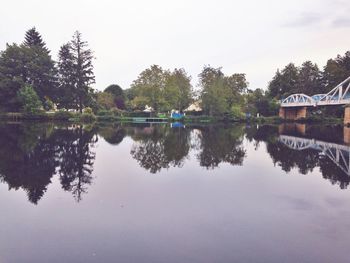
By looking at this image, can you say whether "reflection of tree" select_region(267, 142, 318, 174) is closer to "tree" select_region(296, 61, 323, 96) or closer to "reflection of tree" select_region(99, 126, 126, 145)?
"reflection of tree" select_region(99, 126, 126, 145)

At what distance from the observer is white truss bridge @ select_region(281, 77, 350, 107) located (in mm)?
56050

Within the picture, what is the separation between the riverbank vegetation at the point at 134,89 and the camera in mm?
49969

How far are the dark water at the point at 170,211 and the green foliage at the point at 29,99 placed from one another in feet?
124

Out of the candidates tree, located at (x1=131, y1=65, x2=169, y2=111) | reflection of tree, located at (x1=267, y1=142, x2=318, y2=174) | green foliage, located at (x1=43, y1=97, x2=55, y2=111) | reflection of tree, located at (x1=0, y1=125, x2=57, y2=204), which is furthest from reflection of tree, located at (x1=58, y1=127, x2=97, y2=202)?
tree, located at (x1=131, y1=65, x2=169, y2=111)

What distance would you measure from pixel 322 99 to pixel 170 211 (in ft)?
215

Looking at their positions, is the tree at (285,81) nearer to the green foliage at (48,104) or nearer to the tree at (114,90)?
the tree at (114,90)

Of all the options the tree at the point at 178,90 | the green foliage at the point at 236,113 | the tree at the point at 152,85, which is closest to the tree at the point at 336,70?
the green foliage at the point at 236,113

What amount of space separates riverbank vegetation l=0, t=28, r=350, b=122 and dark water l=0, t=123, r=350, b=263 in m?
40.7

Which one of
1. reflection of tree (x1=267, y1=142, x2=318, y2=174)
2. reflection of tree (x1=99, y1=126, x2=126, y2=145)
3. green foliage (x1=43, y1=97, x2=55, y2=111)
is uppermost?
green foliage (x1=43, y1=97, x2=55, y2=111)

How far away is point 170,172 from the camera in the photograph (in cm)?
1141

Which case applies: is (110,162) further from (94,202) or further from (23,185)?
(94,202)

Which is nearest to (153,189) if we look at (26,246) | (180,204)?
(180,204)

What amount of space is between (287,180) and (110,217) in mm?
6385

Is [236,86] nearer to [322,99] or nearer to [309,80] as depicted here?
[322,99]
